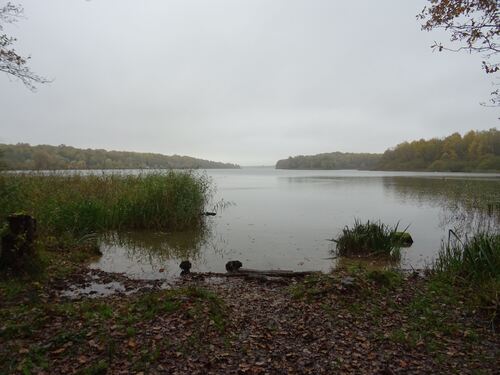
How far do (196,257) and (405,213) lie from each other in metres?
14.6

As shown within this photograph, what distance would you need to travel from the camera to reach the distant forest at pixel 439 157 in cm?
8612

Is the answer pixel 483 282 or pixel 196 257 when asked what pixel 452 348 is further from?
pixel 196 257

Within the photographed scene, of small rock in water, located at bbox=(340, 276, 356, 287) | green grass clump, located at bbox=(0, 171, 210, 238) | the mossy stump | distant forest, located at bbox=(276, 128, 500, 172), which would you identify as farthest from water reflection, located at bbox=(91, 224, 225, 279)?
distant forest, located at bbox=(276, 128, 500, 172)

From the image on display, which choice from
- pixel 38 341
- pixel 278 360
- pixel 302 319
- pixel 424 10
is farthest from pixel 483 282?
pixel 38 341

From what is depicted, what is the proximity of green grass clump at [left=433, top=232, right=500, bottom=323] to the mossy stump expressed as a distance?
7.92 meters

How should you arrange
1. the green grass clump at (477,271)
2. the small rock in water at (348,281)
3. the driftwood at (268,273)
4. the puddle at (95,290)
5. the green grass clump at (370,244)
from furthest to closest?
1. the green grass clump at (370,244)
2. the driftwood at (268,273)
3. the puddle at (95,290)
4. the small rock in water at (348,281)
5. the green grass clump at (477,271)

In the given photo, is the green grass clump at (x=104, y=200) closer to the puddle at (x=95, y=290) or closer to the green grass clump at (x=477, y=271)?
the puddle at (x=95, y=290)

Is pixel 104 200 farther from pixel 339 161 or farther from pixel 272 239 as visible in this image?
pixel 339 161

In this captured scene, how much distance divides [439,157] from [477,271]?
4543 inches

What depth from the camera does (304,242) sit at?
38.5ft

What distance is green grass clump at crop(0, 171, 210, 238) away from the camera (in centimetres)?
977

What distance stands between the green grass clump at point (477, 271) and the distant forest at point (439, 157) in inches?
3679

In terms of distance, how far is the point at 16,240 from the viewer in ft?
18.6

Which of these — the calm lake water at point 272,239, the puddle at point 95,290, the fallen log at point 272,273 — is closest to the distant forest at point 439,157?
the calm lake water at point 272,239
